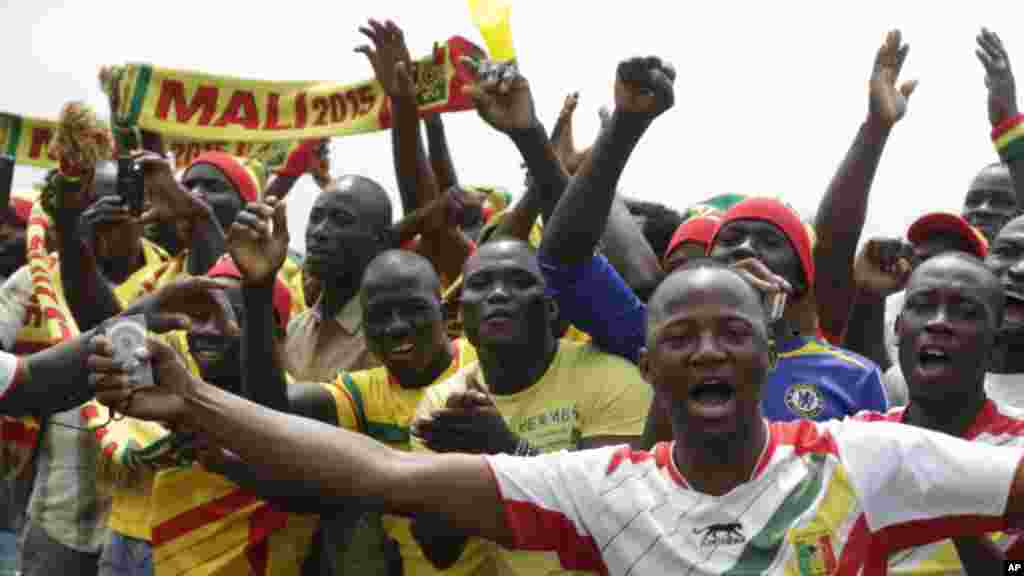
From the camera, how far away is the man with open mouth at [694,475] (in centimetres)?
341

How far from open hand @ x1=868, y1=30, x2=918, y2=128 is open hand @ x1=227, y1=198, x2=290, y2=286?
2534 mm

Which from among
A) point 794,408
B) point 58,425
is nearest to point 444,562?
point 794,408

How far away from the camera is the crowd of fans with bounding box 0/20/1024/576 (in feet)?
11.4

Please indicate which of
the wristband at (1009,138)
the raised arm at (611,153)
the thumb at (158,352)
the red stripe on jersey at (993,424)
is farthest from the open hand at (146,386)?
the wristband at (1009,138)

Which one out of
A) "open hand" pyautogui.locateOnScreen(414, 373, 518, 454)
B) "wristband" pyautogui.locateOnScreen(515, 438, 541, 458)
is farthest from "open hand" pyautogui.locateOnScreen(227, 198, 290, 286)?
"wristband" pyautogui.locateOnScreen(515, 438, 541, 458)

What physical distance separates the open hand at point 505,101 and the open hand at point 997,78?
8.10ft

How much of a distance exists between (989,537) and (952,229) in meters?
2.23

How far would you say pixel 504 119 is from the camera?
5352 mm

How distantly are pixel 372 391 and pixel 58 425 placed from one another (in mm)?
2213

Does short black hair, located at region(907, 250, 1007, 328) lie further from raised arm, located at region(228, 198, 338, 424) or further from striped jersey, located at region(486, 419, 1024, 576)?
raised arm, located at region(228, 198, 338, 424)

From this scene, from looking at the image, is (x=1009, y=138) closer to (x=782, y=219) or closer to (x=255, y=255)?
→ (x=782, y=219)

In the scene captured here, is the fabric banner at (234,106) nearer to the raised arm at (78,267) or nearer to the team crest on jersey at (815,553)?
the raised arm at (78,267)

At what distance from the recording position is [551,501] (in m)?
3.57

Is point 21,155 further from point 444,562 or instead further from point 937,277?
point 937,277
